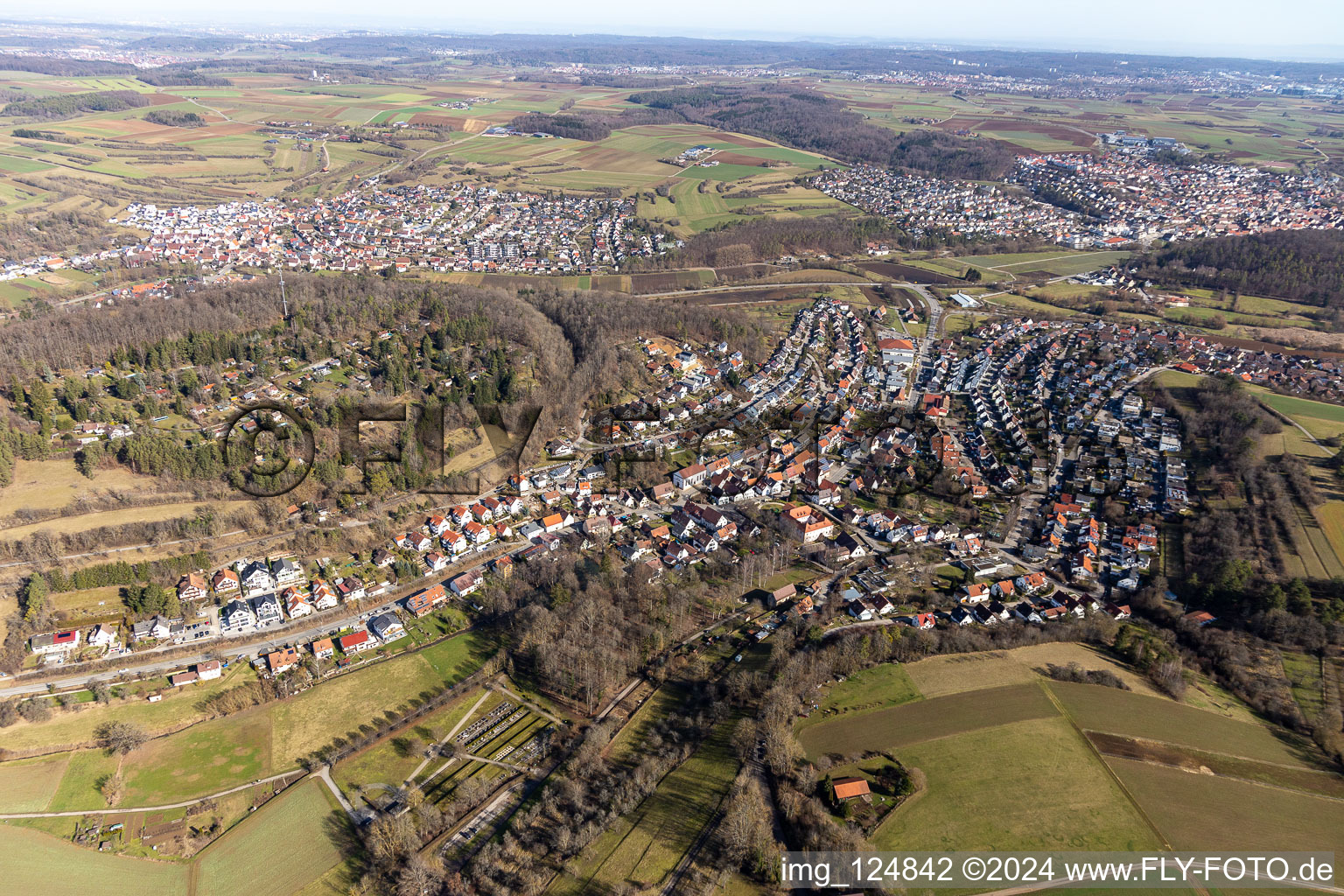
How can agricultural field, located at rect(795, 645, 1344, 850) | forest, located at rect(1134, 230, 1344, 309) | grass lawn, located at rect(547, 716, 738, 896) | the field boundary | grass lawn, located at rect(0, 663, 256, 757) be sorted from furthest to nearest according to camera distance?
forest, located at rect(1134, 230, 1344, 309), grass lawn, located at rect(0, 663, 256, 757), agricultural field, located at rect(795, 645, 1344, 850), the field boundary, grass lawn, located at rect(547, 716, 738, 896)

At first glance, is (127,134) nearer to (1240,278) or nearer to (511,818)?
(511,818)

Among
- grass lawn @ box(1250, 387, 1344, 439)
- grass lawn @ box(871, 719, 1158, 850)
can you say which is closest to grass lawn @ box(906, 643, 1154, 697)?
grass lawn @ box(871, 719, 1158, 850)

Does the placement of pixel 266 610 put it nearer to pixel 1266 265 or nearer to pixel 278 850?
pixel 278 850

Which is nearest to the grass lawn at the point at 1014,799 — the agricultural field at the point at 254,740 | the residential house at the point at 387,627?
the agricultural field at the point at 254,740

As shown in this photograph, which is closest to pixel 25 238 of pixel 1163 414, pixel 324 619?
pixel 324 619

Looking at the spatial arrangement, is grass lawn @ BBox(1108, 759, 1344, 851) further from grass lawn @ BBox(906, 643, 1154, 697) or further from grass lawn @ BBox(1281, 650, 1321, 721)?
grass lawn @ BBox(1281, 650, 1321, 721)

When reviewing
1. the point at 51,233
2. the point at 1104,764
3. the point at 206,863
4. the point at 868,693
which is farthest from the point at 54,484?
the point at 51,233
